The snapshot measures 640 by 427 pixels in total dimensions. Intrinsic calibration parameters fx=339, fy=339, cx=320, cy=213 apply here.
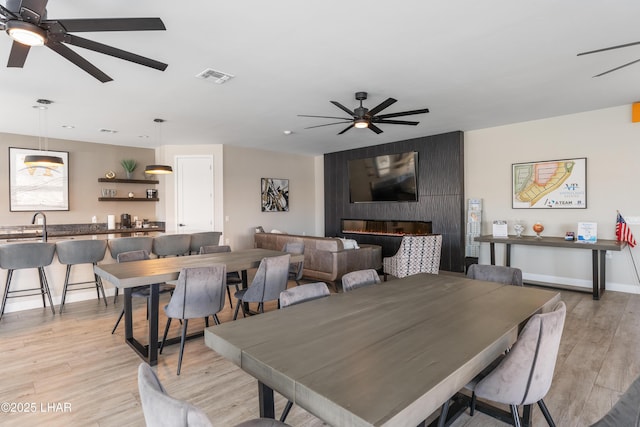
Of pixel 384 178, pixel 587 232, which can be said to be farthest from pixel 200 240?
pixel 587 232

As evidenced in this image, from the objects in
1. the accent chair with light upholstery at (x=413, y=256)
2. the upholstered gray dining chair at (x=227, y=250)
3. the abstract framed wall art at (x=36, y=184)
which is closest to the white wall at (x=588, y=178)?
the accent chair with light upholstery at (x=413, y=256)

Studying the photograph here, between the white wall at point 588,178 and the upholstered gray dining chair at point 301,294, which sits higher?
the white wall at point 588,178

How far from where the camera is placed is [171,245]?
555 cm

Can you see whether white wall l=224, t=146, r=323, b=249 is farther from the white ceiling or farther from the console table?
the console table

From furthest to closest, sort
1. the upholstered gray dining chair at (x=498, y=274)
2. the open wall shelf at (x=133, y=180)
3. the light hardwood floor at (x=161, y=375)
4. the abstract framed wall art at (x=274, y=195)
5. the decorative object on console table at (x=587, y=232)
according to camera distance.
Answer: the abstract framed wall art at (x=274, y=195), the open wall shelf at (x=133, y=180), the decorative object on console table at (x=587, y=232), the upholstered gray dining chair at (x=498, y=274), the light hardwood floor at (x=161, y=375)

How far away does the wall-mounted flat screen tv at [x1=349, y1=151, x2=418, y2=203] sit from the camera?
7.28m

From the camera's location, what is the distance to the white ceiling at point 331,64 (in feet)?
8.40

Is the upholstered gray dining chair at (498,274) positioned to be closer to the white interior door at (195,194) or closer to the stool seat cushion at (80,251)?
the stool seat cushion at (80,251)

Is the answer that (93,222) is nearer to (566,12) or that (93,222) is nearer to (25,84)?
(25,84)

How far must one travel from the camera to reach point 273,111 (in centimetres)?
507

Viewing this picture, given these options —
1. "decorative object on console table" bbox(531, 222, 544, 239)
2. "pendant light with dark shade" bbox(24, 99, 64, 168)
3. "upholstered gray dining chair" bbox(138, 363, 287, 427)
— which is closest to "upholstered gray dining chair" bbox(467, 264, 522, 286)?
"upholstered gray dining chair" bbox(138, 363, 287, 427)

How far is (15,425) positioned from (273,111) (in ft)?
14.0

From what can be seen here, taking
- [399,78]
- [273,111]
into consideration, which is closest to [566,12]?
[399,78]

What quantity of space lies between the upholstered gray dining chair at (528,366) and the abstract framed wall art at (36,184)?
7.30m
